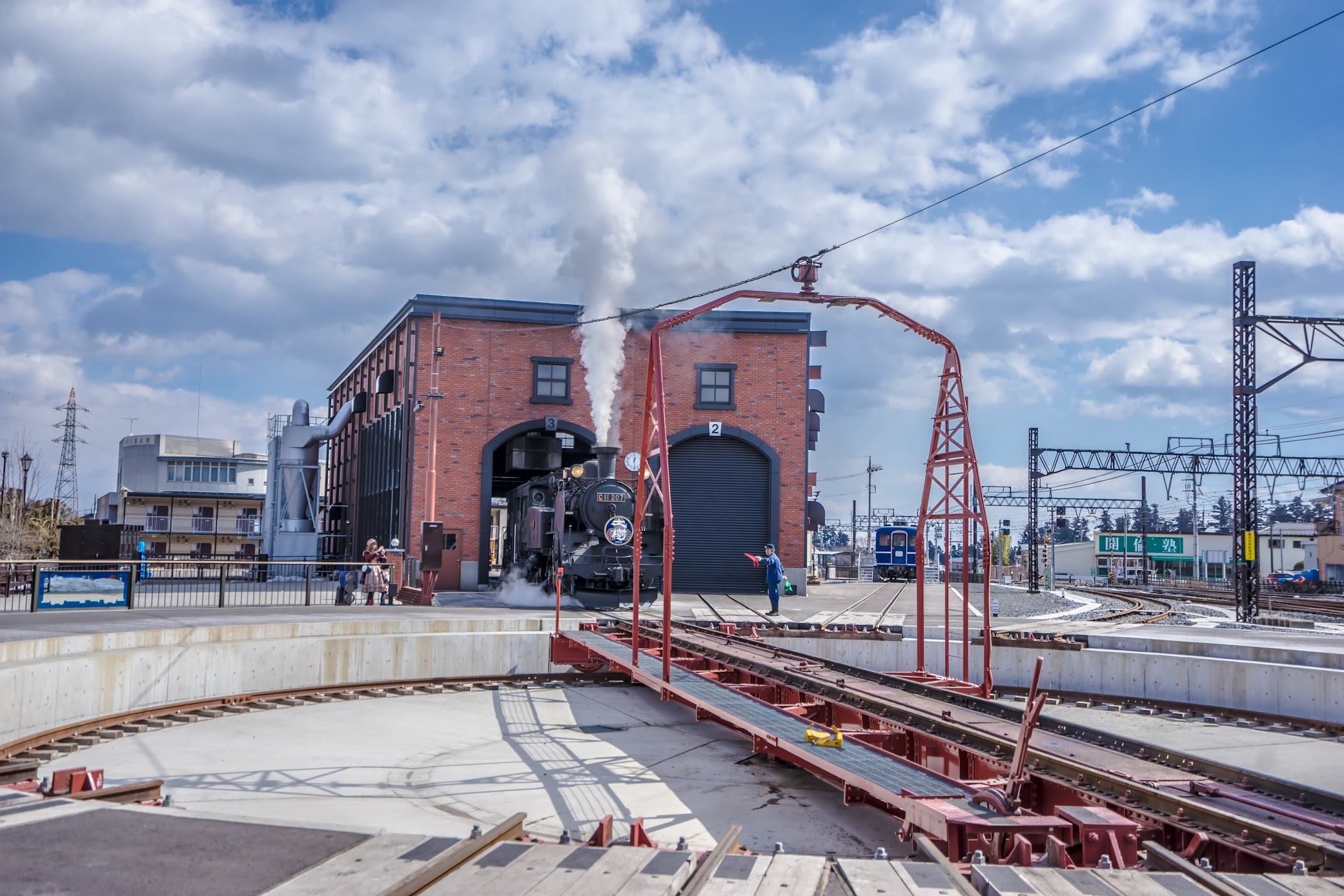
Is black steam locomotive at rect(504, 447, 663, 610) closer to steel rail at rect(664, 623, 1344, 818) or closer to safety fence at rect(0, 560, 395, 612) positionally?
safety fence at rect(0, 560, 395, 612)

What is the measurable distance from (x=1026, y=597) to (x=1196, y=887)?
109ft

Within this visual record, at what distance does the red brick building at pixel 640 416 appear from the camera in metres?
30.6

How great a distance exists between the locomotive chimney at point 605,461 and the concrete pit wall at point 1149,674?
31.6 feet

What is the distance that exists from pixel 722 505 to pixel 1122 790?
24947 millimetres

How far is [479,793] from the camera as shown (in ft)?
29.8

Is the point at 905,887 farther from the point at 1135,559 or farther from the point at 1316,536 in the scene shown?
the point at 1135,559

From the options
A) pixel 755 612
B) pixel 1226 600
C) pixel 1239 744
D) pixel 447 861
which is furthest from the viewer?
pixel 1226 600

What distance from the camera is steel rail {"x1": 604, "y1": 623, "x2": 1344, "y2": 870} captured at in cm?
534

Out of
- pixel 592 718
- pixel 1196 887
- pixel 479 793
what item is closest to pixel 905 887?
pixel 1196 887

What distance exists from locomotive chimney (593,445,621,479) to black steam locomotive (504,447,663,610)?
21 mm

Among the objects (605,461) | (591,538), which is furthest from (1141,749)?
(605,461)

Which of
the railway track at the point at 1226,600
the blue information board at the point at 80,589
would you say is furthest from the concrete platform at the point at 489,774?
the railway track at the point at 1226,600

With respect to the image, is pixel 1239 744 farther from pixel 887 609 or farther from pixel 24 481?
pixel 24 481

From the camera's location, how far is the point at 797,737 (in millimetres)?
8445
